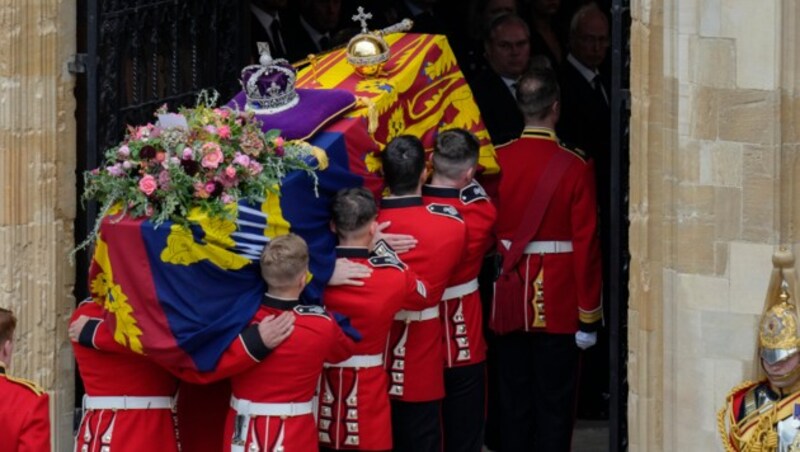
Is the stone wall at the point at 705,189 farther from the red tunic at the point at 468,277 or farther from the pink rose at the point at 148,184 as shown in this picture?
the pink rose at the point at 148,184

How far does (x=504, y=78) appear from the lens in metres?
13.1

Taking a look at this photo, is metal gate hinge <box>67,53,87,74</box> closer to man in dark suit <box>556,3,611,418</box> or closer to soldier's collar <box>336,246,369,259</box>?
soldier's collar <box>336,246,369,259</box>

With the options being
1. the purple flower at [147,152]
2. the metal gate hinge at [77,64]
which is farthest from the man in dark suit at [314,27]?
the purple flower at [147,152]

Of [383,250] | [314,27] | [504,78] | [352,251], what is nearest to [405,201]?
[383,250]

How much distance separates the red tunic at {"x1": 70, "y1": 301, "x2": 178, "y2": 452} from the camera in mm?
10719

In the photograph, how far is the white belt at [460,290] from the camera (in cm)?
1157

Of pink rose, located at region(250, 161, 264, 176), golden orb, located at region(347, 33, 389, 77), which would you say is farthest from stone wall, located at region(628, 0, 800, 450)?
pink rose, located at region(250, 161, 264, 176)

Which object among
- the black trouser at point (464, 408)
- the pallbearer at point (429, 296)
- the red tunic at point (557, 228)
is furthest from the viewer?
the red tunic at point (557, 228)

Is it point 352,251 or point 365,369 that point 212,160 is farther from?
point 365,369

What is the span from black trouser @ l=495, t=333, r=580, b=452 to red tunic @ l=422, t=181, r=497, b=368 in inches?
23.6

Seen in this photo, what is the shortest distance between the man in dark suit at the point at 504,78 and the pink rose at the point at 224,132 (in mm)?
2679

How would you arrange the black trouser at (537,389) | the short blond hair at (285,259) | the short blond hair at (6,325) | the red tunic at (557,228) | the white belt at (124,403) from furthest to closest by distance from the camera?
the black trouser at (537,389)
the red tunic at (557,228)
the white belt at (124,403)
the short blond hair at (285,259)
the short blond hair at (6,325)

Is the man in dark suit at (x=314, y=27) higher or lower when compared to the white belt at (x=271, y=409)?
higher

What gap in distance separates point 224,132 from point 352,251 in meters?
0.77
